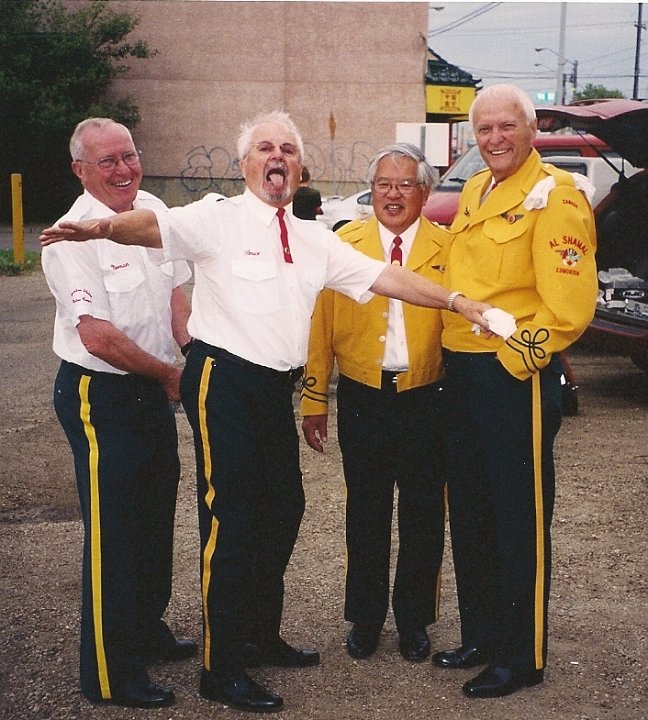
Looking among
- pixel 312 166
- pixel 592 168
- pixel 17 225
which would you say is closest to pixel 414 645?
pixel 592 168

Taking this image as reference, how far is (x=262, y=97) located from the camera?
31.5 meters

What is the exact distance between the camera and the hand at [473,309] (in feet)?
11.2

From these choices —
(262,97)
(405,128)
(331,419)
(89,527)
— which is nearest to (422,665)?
(89,527)

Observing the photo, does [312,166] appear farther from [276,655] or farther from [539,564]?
[539,564]

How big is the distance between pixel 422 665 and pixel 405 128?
12.4 metres

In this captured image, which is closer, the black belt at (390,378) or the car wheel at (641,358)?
Answer: the black belt at (390,378)

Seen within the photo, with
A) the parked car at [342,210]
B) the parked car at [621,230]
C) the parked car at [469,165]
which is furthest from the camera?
the parked car at [342,210]

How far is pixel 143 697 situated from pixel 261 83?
97.2ft

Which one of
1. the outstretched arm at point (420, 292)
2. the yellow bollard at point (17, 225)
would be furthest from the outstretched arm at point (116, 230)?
the yellow bollard at point (17, 225)

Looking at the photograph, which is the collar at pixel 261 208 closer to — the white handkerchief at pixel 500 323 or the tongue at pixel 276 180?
the tongue at pixel 276 180

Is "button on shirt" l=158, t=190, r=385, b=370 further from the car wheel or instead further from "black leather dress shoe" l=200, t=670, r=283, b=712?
the car wheel

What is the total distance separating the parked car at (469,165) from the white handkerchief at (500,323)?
594 centimetres

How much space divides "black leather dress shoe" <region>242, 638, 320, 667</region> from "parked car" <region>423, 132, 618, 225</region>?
19.6 ft

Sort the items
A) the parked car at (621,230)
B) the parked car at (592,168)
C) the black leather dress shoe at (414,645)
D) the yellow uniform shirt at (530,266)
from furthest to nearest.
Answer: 1. the parked car at (592,168)
2. the parked car at (621,230)
3. the black leather dress shoe at (414,645)
4. the yellow uniform shirt at (530,266)
